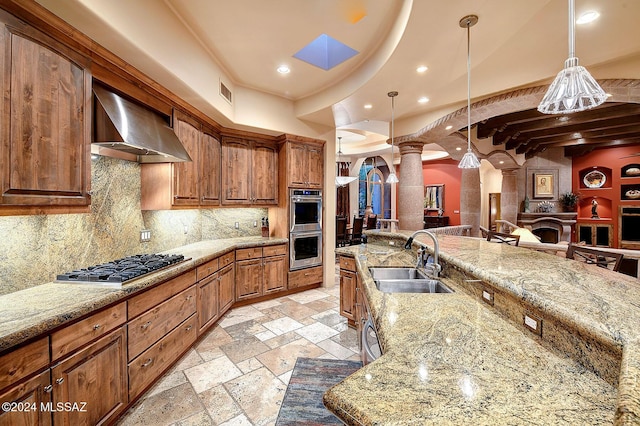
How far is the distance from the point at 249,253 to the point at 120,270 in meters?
1.86

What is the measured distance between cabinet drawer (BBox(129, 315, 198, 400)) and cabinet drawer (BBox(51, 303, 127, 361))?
15.7 inches

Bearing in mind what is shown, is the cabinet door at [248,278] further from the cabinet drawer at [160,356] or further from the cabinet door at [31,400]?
the cabinet door at [31,400]

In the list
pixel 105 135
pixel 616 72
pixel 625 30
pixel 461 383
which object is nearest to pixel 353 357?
pixel 461 383

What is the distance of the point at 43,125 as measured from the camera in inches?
60.9

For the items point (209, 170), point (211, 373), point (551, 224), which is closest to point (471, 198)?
point (551, 224)

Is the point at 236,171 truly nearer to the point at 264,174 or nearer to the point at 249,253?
the point at 264,174

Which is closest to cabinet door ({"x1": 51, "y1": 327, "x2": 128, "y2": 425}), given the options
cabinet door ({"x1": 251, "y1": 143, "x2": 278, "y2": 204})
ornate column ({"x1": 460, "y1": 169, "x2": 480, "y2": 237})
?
cabinet door ({"x1": 251, "y1": 143, "x2": 278, "y2": 204})

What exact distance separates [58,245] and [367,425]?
2.43 m

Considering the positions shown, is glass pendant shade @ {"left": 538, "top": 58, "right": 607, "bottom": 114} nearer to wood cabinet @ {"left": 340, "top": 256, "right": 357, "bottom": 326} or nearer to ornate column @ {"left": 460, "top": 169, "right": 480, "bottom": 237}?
wood cabinet @ {"left": 340, "top": 256, "right": 357, "bottom": 326}

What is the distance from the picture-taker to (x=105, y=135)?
1.98 metres

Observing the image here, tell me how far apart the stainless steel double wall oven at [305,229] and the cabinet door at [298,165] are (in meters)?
0.14

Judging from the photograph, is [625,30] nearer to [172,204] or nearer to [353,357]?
[353,357]

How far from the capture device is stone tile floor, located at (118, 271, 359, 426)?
1937mm

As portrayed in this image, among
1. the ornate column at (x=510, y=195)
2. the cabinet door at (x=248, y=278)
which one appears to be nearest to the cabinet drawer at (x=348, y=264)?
the cabinet door at (x=248, y=278)
